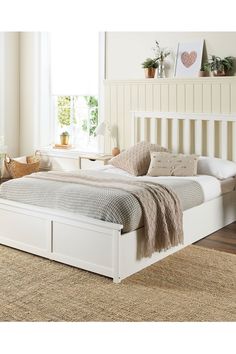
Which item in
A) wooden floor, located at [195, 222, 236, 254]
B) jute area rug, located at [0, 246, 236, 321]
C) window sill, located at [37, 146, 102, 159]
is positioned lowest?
jute area rug, located at [0, 246, 236, 321]

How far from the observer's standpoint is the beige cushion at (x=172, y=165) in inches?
167

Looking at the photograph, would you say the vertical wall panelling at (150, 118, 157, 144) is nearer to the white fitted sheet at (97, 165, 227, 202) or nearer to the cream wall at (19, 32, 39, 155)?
the white fitted sheet at (97, 165, 227, 202)

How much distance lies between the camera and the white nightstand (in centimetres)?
521

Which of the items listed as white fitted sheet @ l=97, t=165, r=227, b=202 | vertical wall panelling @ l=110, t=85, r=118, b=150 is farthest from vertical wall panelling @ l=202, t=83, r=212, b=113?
vertical wall panelling @ l=110, t=85, r=118, b=150

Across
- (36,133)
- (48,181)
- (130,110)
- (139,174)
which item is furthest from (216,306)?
(36,133)

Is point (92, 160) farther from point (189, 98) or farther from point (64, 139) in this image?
point (189, 98)

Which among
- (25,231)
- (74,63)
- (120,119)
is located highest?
(74,63)

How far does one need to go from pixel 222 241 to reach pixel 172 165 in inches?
32.7

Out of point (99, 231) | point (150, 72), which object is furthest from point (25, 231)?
point (150, 72)

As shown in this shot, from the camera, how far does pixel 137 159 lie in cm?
450

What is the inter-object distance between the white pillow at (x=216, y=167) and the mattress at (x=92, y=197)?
390mm

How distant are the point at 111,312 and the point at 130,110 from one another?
3139mm

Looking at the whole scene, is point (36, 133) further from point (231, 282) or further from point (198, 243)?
point (231, 282)

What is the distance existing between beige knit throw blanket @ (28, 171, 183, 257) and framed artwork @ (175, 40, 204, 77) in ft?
5.95
